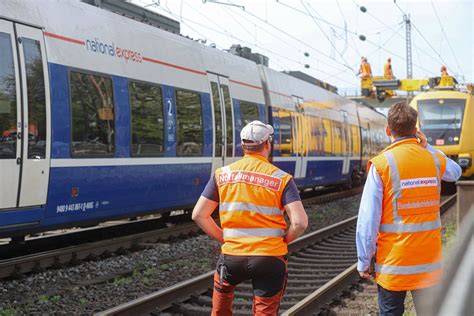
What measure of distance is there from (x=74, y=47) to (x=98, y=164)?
1636 mm

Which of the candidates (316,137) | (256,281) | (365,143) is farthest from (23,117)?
(365,143)

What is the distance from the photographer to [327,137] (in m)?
20.3

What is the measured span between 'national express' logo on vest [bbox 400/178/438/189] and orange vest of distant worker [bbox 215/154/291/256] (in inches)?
27.6

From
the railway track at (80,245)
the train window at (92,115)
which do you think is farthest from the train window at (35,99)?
the railway track at (80,245)

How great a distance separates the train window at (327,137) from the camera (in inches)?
787

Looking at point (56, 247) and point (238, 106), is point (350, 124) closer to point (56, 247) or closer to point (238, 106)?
point (238, 106)

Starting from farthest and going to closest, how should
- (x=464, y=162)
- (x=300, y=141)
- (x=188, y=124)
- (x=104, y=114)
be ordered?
(x=464, y=162)
(x=300, y=141)
(x=188, y=124)
(x=104, y=114)

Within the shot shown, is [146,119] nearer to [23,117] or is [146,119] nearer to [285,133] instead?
[23,117]

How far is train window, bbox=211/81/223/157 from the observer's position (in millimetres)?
12133

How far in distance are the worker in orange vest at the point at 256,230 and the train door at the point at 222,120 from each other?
313 inches

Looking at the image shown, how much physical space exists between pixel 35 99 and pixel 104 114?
1.49 m

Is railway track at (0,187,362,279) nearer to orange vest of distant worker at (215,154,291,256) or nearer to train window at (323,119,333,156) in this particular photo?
orange vest of distant worker at (215,154,291,256)

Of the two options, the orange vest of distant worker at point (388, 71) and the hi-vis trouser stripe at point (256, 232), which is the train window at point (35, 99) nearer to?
the hi-vis trouser stripe at point (256, 232)

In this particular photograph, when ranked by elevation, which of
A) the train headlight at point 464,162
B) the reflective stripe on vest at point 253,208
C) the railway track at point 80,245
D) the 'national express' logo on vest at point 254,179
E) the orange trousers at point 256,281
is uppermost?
the 'national express' logo on vest at point 254,179
